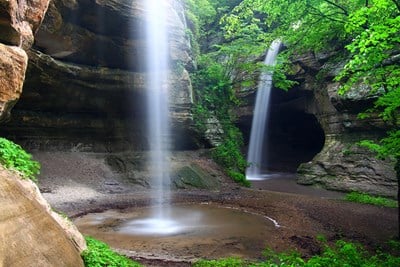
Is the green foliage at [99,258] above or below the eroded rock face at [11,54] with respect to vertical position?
below

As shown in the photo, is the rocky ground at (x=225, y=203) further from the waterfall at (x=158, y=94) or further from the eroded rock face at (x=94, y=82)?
the eroded rock face at (x=94, y=82)

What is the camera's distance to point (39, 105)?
15.6m

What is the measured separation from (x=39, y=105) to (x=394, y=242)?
15275 millimetres

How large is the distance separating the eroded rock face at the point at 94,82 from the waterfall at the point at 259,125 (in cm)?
770

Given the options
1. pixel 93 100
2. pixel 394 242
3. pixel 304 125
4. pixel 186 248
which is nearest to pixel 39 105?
pixel 93 100

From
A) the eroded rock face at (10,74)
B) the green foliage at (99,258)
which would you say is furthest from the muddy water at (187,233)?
the eroded rock face at (10,74)

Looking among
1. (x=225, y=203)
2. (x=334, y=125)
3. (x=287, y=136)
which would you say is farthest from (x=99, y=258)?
(x=287, y=136)

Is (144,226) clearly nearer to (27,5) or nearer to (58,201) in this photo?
(58,201)

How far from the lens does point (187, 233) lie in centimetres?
844

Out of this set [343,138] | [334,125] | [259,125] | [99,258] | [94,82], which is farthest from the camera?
[259,125]

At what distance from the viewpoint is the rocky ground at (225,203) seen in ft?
27.4

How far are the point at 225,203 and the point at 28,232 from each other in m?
9.80

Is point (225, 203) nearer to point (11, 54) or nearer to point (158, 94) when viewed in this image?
point (158, 94)

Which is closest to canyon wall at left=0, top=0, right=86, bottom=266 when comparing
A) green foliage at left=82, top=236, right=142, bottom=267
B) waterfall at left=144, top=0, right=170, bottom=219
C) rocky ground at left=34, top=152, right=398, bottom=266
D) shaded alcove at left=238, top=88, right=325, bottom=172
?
green foliage at left=82, top=236, right=142, bottom=267
